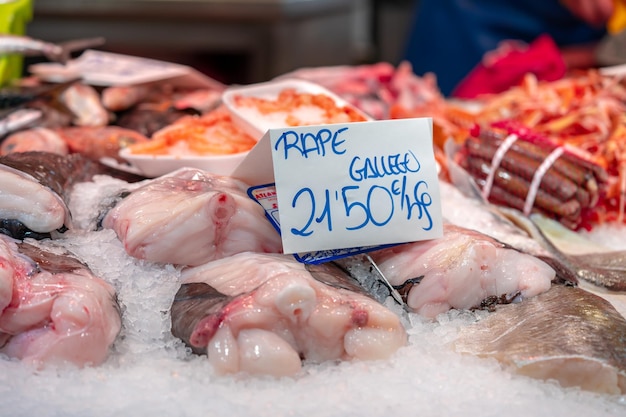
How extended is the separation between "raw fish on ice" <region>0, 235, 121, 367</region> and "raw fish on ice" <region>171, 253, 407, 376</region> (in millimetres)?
188

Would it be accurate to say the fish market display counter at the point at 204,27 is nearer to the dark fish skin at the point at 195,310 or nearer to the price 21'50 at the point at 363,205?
the price 21'50 at the point at 363,205

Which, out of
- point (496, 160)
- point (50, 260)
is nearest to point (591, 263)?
point (496, 160)

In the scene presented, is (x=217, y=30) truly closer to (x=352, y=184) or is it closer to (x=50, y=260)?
(x=352, y=184)

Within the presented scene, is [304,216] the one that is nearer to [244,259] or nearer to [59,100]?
[244,259]

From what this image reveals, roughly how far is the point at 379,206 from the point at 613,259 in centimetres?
94

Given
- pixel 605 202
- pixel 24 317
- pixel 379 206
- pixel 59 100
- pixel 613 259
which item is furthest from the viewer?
pixel 59 100

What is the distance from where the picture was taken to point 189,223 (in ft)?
5.65

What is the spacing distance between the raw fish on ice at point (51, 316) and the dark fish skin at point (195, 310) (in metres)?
0.14

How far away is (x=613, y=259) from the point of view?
7.34ft

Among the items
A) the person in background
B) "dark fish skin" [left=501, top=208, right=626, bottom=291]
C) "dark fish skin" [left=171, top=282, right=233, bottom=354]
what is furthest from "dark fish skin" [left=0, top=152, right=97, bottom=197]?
the person in background

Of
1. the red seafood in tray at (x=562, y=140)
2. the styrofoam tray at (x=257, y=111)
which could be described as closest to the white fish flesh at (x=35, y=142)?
the styrofoam tray at (x=257, y=111)

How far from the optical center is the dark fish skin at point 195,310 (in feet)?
4.87

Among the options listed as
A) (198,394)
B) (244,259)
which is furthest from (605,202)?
(198,394)

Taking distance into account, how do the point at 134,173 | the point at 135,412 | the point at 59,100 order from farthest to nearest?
the point at 59,100
the point at 134,173
the point at 135,412
